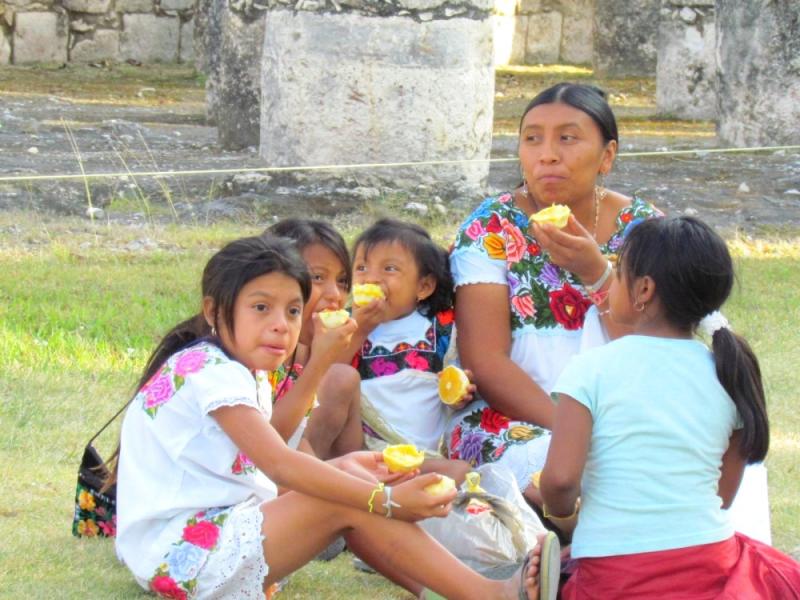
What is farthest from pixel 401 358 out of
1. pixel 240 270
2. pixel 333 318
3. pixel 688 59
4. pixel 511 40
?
pixel 511 40

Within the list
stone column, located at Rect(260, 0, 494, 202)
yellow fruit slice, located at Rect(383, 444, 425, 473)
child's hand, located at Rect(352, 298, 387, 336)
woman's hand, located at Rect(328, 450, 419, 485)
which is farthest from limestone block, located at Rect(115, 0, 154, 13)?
yellow fruit slice, located at Rect(383, 444, 425, 473)

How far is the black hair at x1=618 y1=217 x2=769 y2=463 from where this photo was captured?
304 cm

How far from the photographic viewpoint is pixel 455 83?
25.5 ft

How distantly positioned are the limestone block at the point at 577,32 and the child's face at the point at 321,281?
17105 millimetres

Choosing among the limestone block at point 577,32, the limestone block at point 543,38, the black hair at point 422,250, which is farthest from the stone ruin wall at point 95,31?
the black hair at point 422,250

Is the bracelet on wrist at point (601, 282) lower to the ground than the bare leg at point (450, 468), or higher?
higher

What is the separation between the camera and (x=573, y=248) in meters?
3.73

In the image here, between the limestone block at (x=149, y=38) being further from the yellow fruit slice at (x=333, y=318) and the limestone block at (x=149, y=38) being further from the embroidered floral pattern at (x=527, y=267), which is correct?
the yellow fruit slice at (x=333, y=318)

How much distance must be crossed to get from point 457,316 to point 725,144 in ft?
24.2

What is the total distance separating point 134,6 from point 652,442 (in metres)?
15.8

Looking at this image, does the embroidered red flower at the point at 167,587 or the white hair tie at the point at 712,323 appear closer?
the white hair tie at the point at 712,323

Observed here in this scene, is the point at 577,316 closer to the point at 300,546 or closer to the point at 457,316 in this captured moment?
the point at 457,316

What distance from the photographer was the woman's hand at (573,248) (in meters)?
3.71

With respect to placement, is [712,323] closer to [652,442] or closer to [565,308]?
[652,442]
